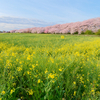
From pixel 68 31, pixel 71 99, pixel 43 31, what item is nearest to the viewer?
pixel 71 99

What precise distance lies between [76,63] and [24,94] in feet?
5.13

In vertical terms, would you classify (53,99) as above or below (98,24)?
below

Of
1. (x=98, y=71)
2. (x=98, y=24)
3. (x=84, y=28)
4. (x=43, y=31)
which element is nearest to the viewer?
(x=98, y=71)

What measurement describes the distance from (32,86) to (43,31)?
36292 millimetres

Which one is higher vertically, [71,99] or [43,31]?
[43,31]

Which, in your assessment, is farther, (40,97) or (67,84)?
(67,84)

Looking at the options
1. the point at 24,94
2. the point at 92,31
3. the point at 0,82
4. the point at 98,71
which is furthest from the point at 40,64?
the point at 92,31

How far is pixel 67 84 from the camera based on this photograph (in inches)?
68.4

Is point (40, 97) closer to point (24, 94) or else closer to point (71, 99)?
point (24, 94)

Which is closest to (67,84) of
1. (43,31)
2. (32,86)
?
(32,86)

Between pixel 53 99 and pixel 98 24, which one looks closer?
pixel 53 99

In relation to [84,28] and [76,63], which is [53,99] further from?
[84,28]

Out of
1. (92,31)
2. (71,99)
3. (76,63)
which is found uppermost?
(92,31)

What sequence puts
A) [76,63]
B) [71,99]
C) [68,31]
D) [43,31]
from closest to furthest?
[71,99], [76,63], [68,31], [43,31]
